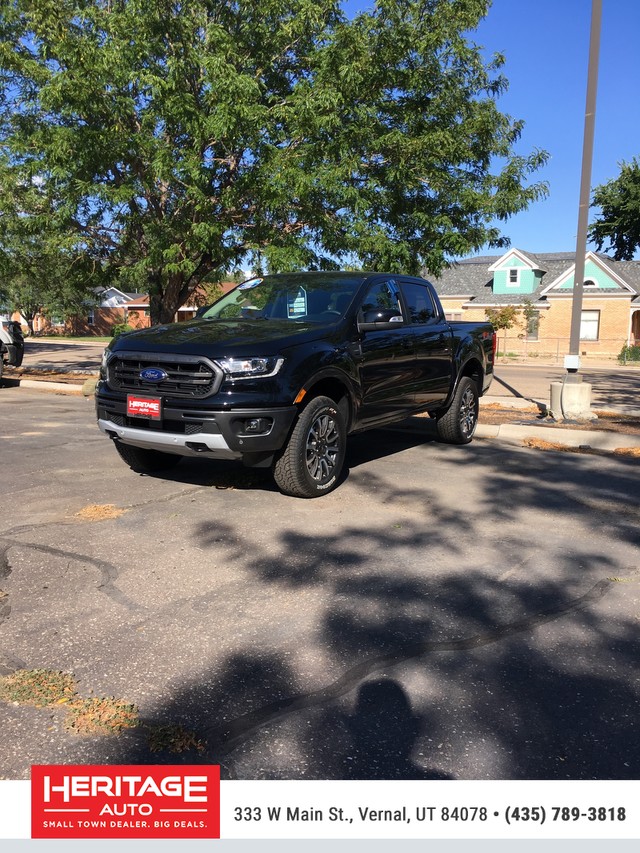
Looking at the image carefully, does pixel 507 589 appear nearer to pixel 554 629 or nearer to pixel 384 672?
pixel 554 629

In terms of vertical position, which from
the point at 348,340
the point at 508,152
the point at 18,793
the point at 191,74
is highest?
the point at 191,74

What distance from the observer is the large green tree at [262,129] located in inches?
465

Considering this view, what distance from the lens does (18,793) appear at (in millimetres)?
2383

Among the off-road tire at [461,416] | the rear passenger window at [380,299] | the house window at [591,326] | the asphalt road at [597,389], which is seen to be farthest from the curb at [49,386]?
the house window at [591,326]

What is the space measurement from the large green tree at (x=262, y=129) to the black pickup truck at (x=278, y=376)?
4977 millimetres

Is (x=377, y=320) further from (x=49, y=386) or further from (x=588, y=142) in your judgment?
(x=49, y=386)

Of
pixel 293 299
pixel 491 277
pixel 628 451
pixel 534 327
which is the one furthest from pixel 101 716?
pixel 491 277

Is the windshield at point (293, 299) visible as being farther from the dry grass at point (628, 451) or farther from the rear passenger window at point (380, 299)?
the dry grass at point (628, 451)

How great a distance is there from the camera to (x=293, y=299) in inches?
273

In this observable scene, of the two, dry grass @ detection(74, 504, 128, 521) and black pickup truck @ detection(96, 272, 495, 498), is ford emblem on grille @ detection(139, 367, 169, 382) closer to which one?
black pickup truck @ detection(96, 272, 495, 498)

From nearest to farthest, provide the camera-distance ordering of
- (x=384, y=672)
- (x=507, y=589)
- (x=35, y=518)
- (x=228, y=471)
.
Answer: (x=384, y=672)
(x=507, y=589)
(x=35, y=518)
(x=228, y=471)

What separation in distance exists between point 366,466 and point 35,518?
11.2 feet

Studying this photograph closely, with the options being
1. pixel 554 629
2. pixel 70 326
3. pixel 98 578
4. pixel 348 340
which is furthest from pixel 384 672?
pixel 70 326

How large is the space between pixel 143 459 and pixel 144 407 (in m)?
1.21
